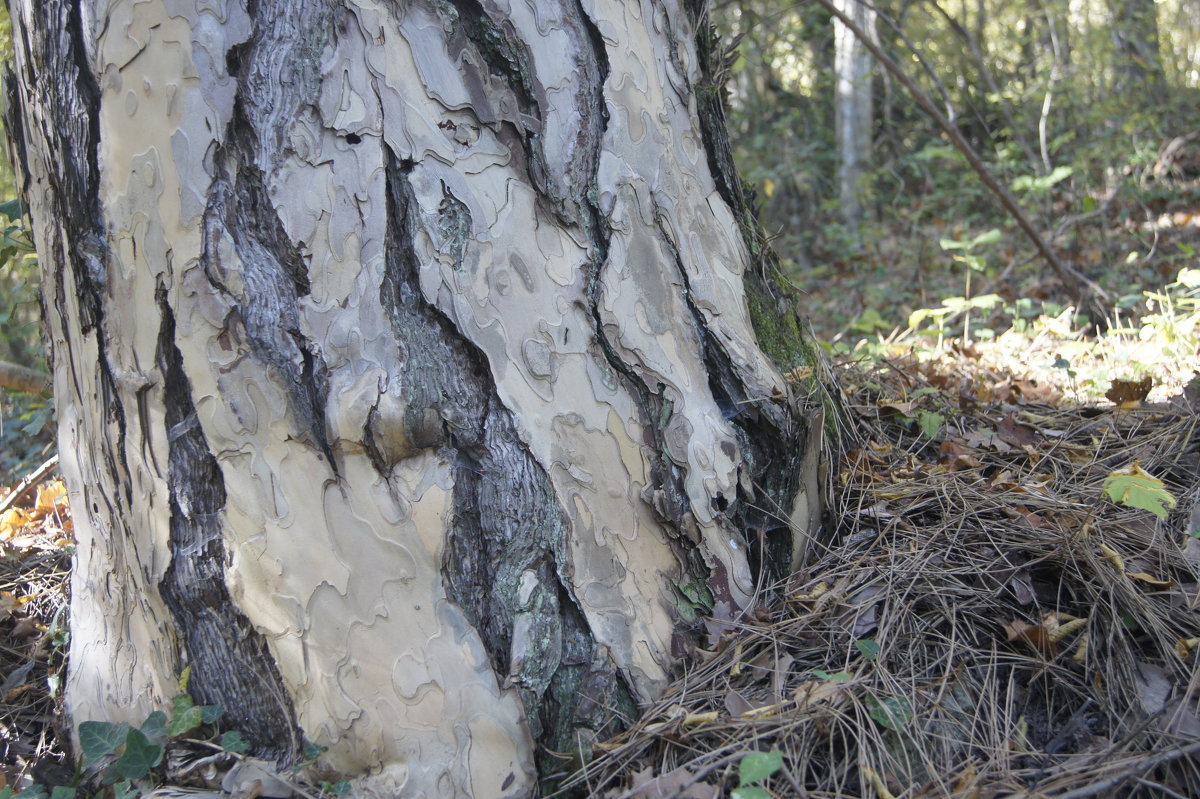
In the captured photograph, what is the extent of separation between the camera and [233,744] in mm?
1441

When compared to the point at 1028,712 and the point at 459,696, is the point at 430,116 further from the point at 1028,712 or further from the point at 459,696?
the point at 1028,712

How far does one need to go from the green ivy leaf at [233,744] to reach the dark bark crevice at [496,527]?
48cm

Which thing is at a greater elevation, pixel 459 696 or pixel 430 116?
pixel 430 116

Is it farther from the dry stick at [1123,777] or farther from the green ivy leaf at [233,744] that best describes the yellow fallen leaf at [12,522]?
the dry stick at [1123,777]

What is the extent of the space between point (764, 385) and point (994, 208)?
25.4 ft

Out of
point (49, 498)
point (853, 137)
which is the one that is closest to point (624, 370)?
point (49, 498)

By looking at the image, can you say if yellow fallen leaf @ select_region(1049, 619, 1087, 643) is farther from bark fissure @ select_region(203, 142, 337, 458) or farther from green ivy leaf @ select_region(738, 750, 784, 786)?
bark fissure @ select_region(203, 142, 337, 458)

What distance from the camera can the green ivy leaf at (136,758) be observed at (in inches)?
55.6

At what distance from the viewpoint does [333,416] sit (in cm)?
138

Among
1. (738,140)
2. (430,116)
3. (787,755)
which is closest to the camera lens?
(787,755)

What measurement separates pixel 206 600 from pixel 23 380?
1695mm

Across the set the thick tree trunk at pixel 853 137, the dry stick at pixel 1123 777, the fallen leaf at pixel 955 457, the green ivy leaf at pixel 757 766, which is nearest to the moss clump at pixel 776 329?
the fallen leaf at pixel 955 457

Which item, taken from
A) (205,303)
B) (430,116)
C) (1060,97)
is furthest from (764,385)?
(1060,97)

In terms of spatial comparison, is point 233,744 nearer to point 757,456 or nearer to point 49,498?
point 757,456
